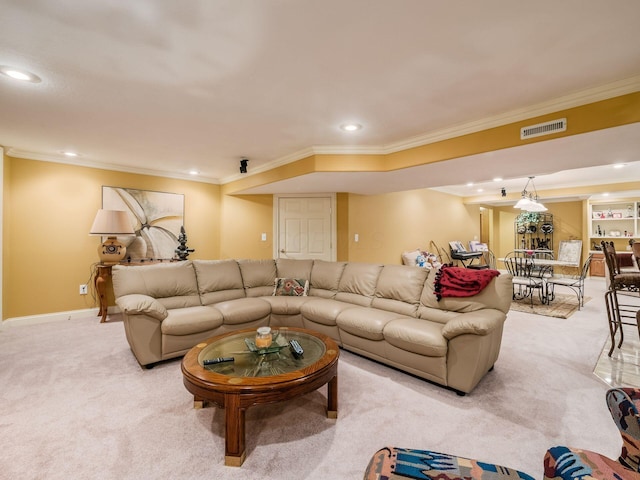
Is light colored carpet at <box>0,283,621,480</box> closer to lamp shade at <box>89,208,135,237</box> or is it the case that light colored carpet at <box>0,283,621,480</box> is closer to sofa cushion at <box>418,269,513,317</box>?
sofa cushion at <box>418,269,513,317</box>

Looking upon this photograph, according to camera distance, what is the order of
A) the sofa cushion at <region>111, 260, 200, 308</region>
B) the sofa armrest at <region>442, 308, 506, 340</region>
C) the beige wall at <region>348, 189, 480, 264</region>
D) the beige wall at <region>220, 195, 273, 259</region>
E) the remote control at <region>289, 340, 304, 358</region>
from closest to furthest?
the remote control at <region>289, 340, 304, 358</region>
the sofa armrest at <region>442, 308, 506, 340</region>
the sofa cushion at <region>111, 260, 200, 308</region>
the beige wall at <region>348, 189, 480, 264</region>
the beige wall at <region>220, 195, 273, 259</region>

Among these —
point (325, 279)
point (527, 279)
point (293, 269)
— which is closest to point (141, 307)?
point (293, 269)

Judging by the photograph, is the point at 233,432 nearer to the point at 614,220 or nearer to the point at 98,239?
the point at 98,239

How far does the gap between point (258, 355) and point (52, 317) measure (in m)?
4.05

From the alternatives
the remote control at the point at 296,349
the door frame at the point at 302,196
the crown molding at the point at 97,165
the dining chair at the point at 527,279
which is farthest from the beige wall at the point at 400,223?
the remote control at the point at 296,349

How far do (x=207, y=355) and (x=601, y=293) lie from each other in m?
7.97

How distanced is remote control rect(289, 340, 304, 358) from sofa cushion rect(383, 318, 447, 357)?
3.00 feet

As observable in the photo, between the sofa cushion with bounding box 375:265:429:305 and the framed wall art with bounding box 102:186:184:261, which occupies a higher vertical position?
the framed wall art with bounding box 102:186:184:261

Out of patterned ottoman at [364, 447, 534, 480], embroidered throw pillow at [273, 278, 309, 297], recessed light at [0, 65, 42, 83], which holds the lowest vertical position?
patterned ottoman at [364, 447, 534, 480]

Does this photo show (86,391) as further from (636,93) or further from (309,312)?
(636,93)

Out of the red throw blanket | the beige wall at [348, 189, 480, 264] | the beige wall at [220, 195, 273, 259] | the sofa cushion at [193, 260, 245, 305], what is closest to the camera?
the red throw blanket

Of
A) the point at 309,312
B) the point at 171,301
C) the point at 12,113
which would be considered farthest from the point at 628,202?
the point at 12,113

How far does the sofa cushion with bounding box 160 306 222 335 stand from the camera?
2.91 m

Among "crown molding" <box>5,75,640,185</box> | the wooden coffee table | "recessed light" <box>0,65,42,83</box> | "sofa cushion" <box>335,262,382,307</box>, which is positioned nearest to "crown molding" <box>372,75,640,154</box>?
"crown molding" <box>5,75,640,185</box>
